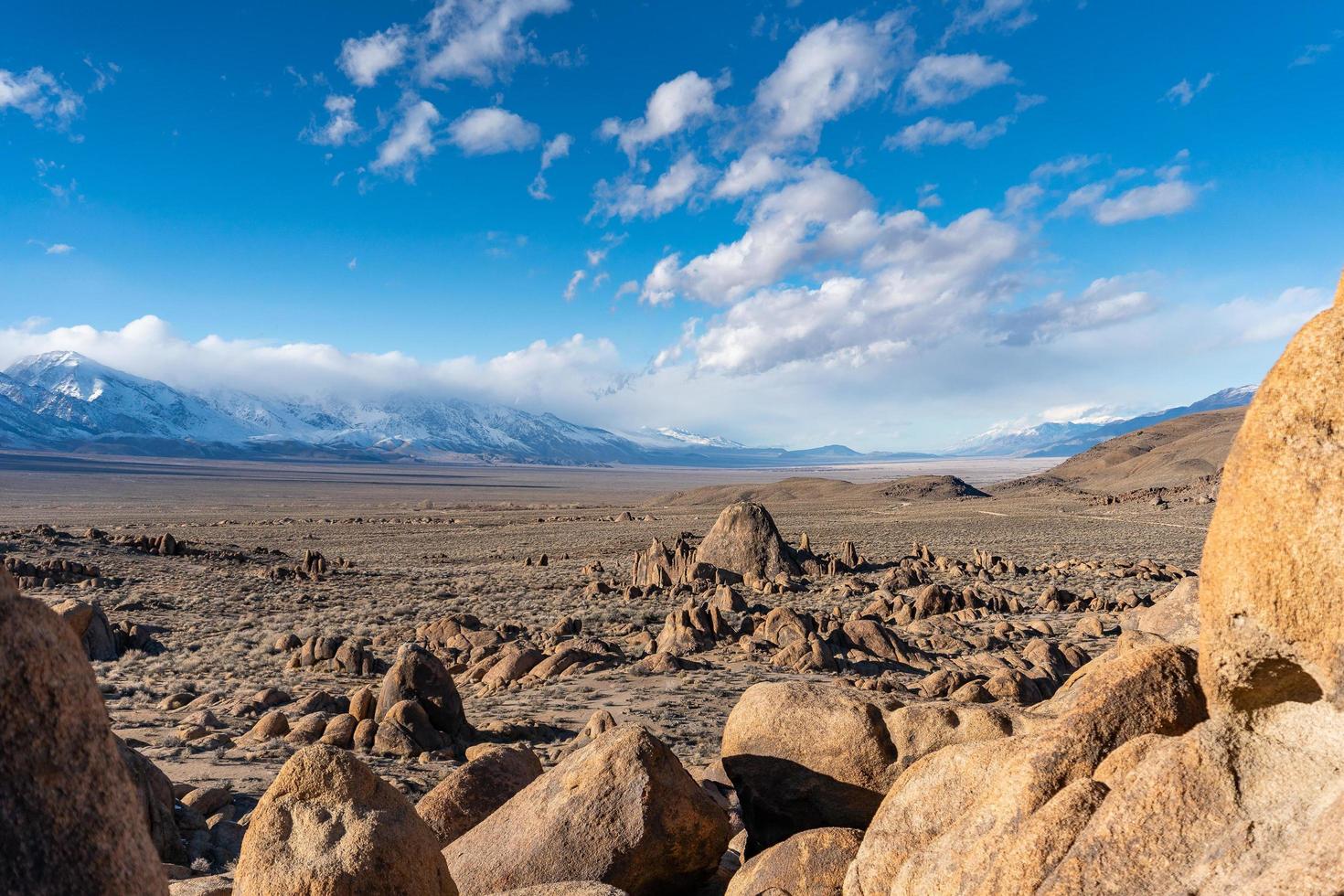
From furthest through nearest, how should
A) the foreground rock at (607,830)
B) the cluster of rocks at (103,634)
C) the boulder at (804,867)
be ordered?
the cluster of rocks at (103,634) → the foreground rock at (607,830) → the boulder at (804,867)

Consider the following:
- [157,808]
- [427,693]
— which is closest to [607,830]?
[157,808]

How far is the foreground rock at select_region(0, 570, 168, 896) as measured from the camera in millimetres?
2311

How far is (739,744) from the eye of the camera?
7.29 meters

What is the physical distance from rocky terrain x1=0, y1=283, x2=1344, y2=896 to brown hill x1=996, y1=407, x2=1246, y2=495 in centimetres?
7485

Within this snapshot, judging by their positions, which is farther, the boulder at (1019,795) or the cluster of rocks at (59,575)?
the cluster of rocks at (59,575)

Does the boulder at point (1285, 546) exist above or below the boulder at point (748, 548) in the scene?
above

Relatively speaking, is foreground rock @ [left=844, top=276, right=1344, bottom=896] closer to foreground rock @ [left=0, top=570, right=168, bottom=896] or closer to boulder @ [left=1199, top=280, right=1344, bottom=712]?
boulder @ [left=1199, top=280, right=1344, bottom=712]

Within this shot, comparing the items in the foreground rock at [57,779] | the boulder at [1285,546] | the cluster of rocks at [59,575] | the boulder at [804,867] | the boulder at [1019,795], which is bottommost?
the cluster of rocks at [59,575]

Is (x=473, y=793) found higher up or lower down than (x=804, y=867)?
lower down

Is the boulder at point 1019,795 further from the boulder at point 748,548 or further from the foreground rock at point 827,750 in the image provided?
the boulder at point 748,548

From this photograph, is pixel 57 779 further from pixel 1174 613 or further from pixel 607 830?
pixel 1174 613

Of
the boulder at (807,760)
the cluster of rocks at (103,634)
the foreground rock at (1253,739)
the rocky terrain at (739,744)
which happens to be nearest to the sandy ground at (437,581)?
the rocky terrain at (739,744)

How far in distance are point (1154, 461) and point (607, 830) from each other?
352ft

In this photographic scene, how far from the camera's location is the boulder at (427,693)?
11281 mm
